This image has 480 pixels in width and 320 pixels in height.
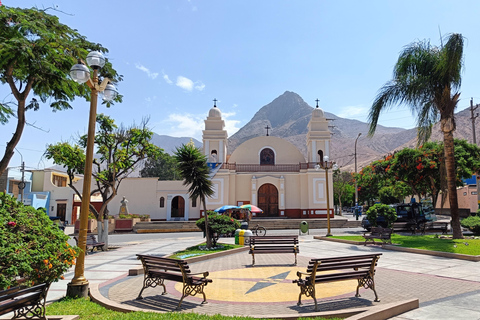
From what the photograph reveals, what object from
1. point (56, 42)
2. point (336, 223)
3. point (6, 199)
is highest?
point (56, 42)

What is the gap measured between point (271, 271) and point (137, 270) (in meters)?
3.45

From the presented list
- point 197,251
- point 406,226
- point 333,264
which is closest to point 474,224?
point 406,226

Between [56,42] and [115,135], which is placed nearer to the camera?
[56,42]

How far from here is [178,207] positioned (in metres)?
34.1

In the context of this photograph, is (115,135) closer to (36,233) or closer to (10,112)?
(10,112)

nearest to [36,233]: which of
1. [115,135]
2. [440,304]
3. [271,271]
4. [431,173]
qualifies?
[271,271]

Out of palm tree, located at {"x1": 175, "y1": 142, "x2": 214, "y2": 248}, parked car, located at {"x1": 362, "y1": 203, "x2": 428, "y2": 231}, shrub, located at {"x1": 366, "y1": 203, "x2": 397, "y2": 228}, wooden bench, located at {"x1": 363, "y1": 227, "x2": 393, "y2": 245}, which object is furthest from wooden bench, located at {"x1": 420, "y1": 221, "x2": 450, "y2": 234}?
palm tree, located at {"x1": 175, "y1": 142, "x2": 214, "y2": 248}

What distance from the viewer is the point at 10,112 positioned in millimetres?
10719

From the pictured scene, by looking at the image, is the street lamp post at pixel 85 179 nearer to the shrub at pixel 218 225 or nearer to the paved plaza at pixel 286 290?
the paved plaza at pixel 286 290

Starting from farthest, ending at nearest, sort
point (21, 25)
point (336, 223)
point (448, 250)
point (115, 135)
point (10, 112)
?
point (336, 223) → point (115, 135) → point (448, 250) → point (10, 112) → point (21, 25)

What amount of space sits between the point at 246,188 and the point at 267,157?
14.4ft

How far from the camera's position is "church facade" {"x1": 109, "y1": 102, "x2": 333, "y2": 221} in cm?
3303

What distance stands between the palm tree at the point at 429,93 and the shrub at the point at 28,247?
13.1 m

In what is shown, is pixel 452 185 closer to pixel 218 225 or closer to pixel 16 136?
pixel 218 225
